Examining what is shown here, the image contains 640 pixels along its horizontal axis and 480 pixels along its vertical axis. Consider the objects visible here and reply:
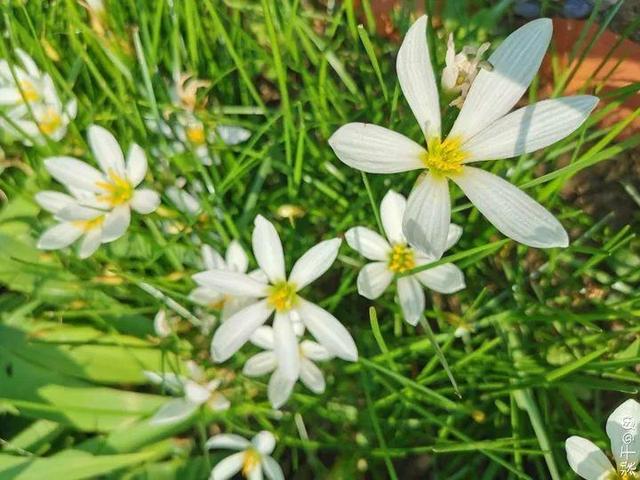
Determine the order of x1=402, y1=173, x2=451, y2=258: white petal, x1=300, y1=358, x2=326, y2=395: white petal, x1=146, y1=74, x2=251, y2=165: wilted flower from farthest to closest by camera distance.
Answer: x1=146, y1=74, x2=251, y2=165: wilted flower → x1=300, y1=358, x2=326, y2=395: white petal → x1=402, y1=173, x2=451, y2=258: white petal

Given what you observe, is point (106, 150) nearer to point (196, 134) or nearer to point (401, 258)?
point (196, 134)

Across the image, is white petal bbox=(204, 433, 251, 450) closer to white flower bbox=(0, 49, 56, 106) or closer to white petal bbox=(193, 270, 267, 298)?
white petal bbox=(193, 270, 267, 298)

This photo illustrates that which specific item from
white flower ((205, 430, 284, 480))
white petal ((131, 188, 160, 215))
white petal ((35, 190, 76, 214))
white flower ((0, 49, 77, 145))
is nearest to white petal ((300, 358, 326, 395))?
white flower ((205, 430, 284, 480))

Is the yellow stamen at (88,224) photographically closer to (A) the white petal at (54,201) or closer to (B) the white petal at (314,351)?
(A) the white petal at (54,201)

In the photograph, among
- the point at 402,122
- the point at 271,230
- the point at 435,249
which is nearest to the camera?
the point at 435,249

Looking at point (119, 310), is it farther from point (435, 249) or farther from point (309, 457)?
point (435, 249)

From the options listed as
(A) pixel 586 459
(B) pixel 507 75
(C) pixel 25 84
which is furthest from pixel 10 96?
(A) pixel 586 459

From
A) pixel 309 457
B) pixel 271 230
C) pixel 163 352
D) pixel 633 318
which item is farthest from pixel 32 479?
pixel 633 318
